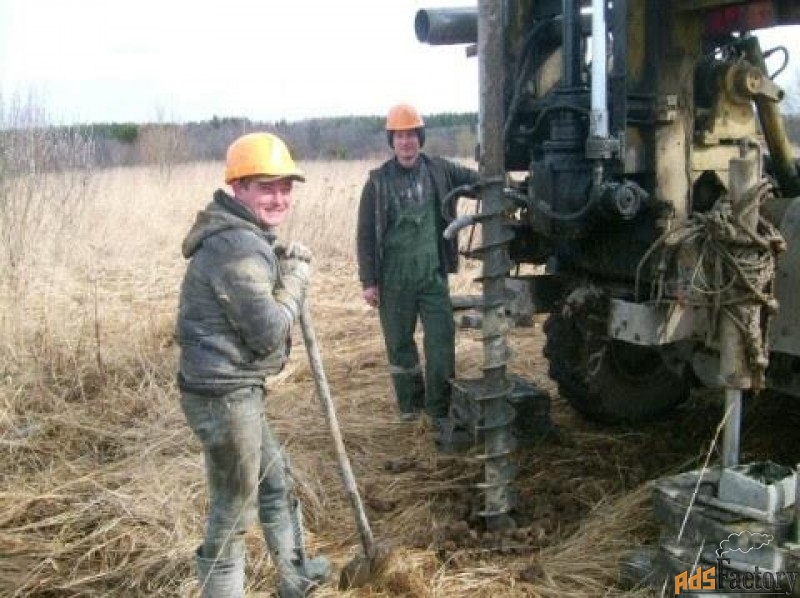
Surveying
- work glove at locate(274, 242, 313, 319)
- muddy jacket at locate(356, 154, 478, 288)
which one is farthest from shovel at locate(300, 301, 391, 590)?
muddy jacket at locate(356, 154, 478, 288)

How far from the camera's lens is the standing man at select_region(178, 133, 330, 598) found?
10.6ft

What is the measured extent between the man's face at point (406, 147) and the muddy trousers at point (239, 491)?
8.68 feet

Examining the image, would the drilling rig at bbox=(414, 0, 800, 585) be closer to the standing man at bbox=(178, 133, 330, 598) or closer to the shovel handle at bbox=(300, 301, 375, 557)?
the shovel handle at bbox=(300, 301, 375, 557)

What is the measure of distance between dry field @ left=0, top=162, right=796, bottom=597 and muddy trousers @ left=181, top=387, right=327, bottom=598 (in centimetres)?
25

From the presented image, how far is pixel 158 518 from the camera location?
435 cm

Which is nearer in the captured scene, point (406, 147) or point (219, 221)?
point (219, 221)

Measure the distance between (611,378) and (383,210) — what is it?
1.73 meters

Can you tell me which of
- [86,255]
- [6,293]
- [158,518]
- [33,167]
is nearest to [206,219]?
[158,518]

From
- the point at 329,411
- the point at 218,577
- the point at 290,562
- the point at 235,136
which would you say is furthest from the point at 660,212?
the point at 235,136

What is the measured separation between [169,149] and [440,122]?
40.0 meters

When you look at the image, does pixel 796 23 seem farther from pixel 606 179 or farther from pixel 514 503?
pixel 514 503

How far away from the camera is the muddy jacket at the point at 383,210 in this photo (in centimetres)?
584

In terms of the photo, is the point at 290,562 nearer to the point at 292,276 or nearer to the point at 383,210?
the point at 292,276

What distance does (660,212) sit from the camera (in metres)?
4.35
